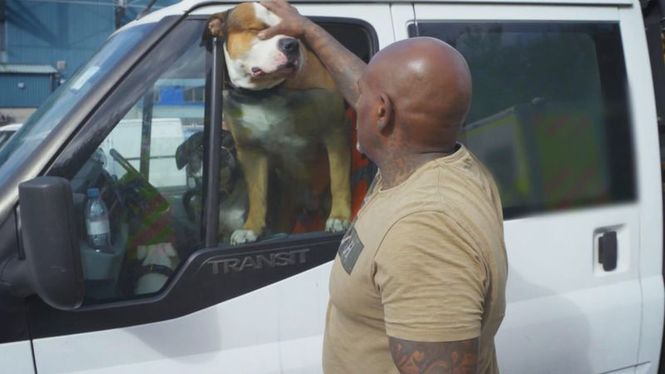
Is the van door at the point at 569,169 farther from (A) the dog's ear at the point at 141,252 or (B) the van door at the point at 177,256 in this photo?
(A) the dog's ear at the point at 141,252

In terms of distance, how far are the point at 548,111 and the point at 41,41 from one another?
90.9 ft

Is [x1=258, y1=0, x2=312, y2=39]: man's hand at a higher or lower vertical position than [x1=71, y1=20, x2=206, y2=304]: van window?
higher

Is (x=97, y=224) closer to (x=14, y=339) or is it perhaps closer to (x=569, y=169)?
(x=14, y=339)

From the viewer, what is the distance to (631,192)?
2.68 meters

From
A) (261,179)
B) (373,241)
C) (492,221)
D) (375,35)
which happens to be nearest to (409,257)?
(373,241)

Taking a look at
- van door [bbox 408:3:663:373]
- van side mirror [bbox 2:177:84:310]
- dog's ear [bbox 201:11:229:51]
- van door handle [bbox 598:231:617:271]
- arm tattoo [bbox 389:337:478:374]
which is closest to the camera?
arm tattoo [bbox 389:337:478:374]

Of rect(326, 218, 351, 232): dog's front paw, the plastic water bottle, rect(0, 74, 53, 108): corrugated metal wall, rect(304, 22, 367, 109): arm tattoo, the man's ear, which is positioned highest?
rect(304, 22, 367, 109): arm tattoo

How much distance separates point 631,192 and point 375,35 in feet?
3.76

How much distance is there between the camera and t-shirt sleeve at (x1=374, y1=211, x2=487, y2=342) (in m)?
1.30

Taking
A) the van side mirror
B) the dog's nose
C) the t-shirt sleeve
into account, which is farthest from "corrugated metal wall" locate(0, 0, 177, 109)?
the t-shirt sleeve

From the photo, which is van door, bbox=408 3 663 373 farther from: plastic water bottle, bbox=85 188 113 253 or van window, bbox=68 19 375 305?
A: plastic water bottle, bbox=85 188 113 253

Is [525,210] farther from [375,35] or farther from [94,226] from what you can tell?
[94,226]

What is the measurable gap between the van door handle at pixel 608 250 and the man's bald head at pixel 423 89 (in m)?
1.40

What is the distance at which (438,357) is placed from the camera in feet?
4.24
